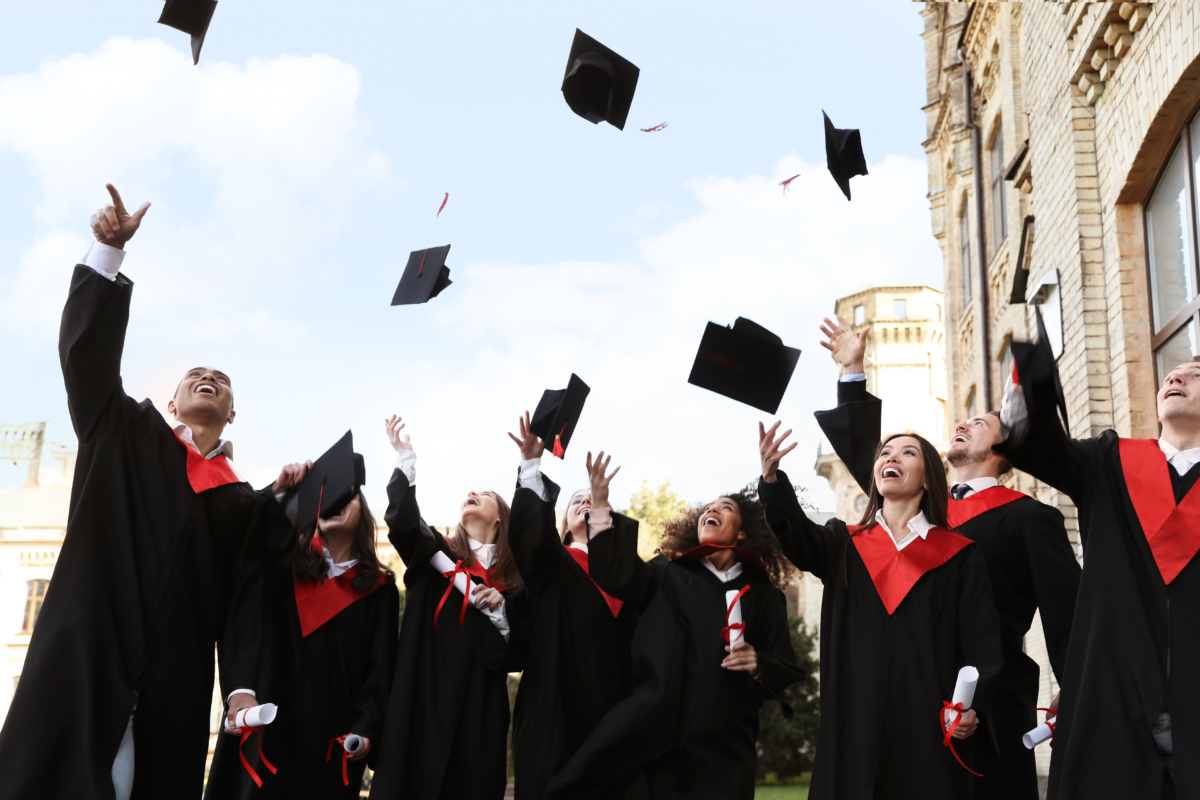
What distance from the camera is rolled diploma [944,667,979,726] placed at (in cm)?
367

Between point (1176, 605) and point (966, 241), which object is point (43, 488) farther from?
point (1176, 605)

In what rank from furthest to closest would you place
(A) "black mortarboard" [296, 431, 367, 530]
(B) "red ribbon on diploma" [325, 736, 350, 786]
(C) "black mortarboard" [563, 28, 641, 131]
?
(C) "black mortarboard" [563, 28, 641, 131] < (B) "red ribbon on diploma" [325, 736, 350, 786] < (A) "black mortarboard" [296, 431, 367, 530]

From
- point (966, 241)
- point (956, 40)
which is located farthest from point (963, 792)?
point (956, 40)

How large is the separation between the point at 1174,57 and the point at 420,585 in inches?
203

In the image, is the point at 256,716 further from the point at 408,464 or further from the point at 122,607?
the point at 408,464

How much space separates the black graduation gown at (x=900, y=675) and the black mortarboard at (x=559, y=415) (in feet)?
4.58

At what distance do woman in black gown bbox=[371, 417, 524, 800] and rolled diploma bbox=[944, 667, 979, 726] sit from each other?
80.5 inches

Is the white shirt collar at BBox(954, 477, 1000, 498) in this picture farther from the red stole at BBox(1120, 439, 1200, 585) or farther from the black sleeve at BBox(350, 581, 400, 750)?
the black sleeve at BBox(350, 581, 400, 750)

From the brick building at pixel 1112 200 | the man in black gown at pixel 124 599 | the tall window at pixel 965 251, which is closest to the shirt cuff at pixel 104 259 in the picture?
the man in black gown at pixel 124 599

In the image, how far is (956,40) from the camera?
17.1m

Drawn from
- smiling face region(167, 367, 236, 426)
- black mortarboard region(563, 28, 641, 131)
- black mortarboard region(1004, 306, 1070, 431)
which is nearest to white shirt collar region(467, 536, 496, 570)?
smiling face region(167, 367, 236, 426)

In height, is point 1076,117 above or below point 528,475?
above

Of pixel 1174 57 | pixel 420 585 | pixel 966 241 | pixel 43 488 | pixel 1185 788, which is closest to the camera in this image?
pixel 1185 788

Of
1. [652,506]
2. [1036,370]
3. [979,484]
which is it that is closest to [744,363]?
[979,484]
